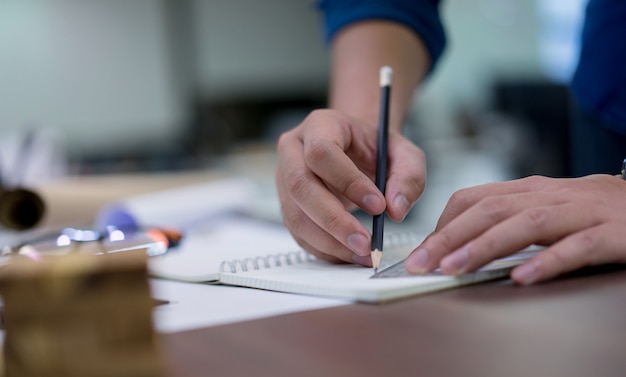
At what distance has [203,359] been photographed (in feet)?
1.19

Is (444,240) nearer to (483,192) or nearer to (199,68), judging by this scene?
(483,192)

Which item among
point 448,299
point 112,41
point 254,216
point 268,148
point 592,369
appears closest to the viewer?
point 592,369

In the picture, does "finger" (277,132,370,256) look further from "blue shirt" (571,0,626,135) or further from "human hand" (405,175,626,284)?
"blue shirt" (571,0,626,135)

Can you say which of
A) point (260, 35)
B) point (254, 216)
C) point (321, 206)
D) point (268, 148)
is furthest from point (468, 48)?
point (321, 206)

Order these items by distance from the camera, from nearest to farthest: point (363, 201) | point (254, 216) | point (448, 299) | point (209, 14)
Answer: point (448, 299) → point (363, 201) → point (254, 216) → point (209, 14)

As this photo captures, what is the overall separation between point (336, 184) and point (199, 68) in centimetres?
418

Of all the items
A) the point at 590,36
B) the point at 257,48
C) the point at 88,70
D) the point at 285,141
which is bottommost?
the point at 285,141

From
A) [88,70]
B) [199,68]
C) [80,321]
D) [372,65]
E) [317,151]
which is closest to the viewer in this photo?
[80,321]

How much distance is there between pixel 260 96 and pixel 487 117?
1.83 meters

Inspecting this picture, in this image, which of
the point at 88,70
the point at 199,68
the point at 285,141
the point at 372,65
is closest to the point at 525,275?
the point at 285,141

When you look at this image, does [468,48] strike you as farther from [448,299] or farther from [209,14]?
[448,299]

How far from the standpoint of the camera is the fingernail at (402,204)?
0.58 metres

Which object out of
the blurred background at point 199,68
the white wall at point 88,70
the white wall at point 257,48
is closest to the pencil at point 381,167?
the blurred background at point 199,68

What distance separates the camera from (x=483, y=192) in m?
0.55
